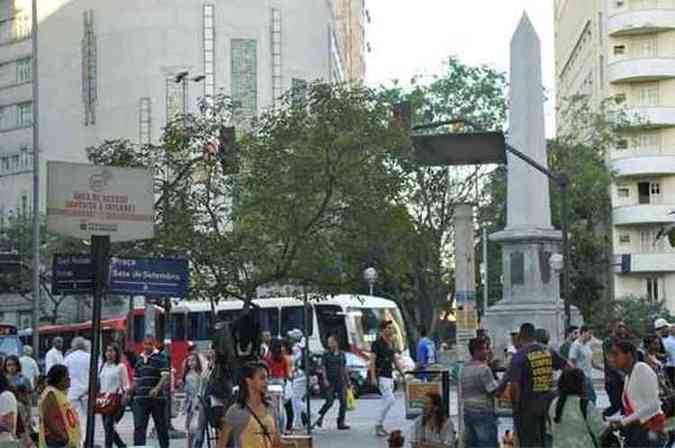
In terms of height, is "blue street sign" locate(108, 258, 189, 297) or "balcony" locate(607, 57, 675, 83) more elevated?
"balcony" locate(607, 57, 675, 83)

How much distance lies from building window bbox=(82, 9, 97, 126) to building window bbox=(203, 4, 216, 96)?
6.11m

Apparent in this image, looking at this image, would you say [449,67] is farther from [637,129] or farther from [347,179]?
[347,179]

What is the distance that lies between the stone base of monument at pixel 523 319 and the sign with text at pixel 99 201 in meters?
23.4

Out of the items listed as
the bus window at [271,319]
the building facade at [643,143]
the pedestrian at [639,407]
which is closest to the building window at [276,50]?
the building facade at [643,143]

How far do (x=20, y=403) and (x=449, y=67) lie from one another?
48.2 meters

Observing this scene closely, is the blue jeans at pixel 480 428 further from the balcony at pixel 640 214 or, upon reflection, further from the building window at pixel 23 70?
the building window at pixel 23 70

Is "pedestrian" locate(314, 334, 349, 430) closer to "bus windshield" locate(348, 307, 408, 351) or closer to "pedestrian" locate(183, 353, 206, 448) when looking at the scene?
"pedestrian" locate(183, 353, 206, 448)

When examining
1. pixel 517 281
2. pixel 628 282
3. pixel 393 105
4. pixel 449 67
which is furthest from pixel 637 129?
pixel 393 105

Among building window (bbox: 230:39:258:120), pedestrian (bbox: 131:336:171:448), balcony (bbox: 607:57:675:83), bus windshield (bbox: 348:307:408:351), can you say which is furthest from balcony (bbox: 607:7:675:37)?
pedestrian (bbox: 131:336:171:448)

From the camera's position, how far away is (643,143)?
78812mm

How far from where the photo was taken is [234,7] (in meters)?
80.6

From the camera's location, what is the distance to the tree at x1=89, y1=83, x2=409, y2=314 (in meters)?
27.3

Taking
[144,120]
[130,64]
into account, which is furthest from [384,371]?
[130,64]

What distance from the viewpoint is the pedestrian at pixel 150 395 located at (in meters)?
21.0
